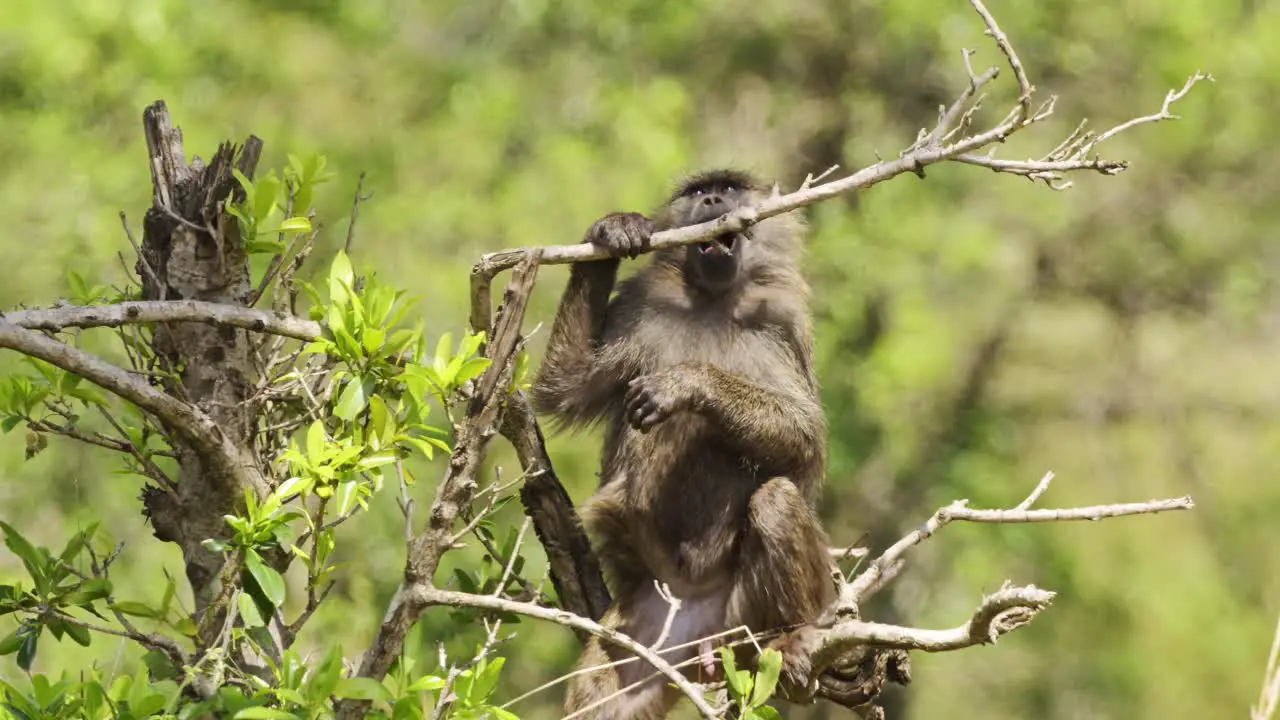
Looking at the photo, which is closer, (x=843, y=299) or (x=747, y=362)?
(x=747, y=362)

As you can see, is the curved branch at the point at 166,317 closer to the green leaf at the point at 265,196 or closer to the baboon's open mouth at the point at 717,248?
the green leaf at the point at 265,196

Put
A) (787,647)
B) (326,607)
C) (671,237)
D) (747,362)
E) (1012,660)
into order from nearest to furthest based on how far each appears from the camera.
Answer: (671,237) < (787,647) < (747,362) < (326,607) < (1012,660)

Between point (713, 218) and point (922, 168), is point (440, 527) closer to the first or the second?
point (922, 168)

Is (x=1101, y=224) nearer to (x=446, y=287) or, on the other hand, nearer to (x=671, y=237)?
(x=446, y=287)

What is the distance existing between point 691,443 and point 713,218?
35.1 inches

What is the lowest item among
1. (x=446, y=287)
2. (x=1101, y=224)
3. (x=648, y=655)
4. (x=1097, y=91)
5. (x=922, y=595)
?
(x=648, y=655)

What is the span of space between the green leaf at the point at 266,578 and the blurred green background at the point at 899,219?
534 cm

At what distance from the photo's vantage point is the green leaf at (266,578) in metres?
3.14

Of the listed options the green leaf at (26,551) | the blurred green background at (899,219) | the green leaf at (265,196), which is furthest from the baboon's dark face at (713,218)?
the blurred green background at (899,219)

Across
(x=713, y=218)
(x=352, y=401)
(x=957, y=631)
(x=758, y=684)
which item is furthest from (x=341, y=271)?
(x=713, y=218)

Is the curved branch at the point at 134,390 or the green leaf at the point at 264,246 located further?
the green leaf at the point at 264,246

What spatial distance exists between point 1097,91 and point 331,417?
7.99 meters

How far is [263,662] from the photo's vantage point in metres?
3.64

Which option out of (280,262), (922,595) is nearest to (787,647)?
(280,262)
